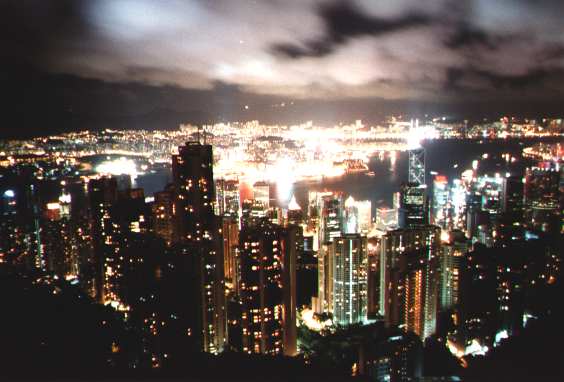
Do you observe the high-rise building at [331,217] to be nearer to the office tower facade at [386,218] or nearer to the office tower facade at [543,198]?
the office tower facade at [386,218]

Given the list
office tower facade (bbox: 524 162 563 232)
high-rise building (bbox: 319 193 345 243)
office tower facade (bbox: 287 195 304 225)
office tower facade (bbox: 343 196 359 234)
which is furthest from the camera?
office tower facade (bbox: 343 196 359 234)

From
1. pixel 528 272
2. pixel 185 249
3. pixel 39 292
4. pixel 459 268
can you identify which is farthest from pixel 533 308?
pixel 39 292

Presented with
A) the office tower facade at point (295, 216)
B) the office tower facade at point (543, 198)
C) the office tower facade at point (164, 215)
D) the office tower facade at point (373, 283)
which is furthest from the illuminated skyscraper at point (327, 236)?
the office tower facade at point (543, 198)

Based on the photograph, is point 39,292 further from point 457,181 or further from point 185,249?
point 457,181

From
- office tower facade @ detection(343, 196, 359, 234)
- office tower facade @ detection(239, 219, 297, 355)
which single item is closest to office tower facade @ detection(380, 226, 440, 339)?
office tower facade @ detection(239, 219, 297, 355)

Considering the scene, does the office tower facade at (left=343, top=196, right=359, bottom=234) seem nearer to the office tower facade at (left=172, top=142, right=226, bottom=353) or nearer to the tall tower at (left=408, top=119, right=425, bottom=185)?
the tall tower at (left=408, top=119, right=425, bottom=185)

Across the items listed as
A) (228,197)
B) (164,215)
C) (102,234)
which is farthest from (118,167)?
(228,197)
